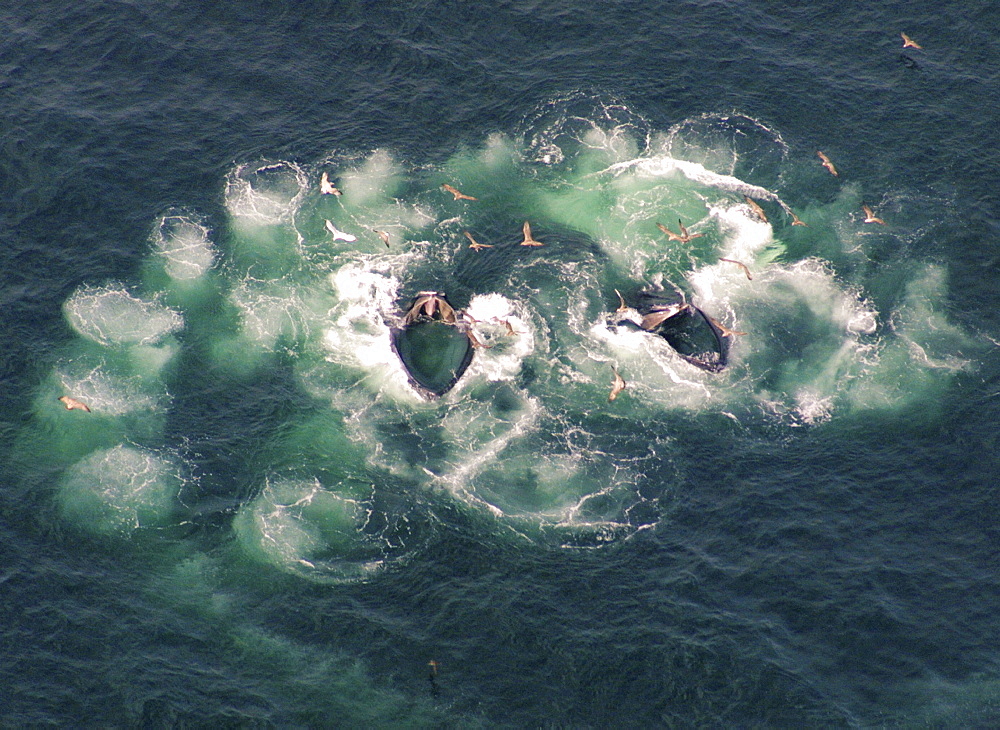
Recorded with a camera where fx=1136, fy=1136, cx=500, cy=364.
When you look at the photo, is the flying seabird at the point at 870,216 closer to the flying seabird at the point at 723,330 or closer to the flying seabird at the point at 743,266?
the flying seabird at the point at 743,266

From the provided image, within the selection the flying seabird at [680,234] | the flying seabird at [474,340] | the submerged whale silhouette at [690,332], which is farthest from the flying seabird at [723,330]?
the flying seabird at [474,340]

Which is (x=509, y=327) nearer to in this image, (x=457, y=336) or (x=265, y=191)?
(x=457, y=336)

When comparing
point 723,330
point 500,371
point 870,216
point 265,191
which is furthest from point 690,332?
point 265,191

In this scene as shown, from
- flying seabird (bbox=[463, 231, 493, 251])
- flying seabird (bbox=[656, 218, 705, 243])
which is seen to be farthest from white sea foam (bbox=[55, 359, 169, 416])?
flying seabird (bbox=[656, 218, 705, 243])

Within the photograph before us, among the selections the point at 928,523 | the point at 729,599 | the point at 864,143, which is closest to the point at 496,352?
the point at 729,599

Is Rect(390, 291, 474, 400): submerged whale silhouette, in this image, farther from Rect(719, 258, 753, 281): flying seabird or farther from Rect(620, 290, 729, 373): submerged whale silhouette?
Rect(719, 258, 753, 281): flying seabird
